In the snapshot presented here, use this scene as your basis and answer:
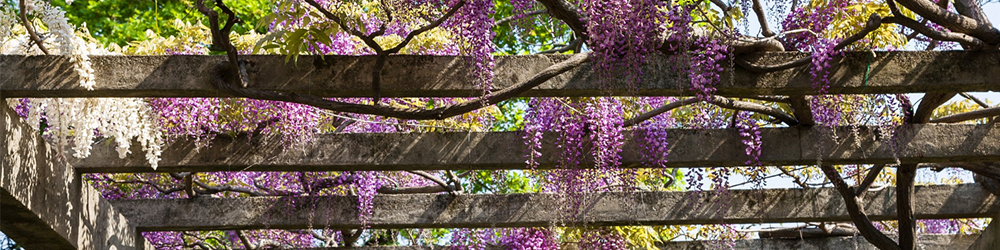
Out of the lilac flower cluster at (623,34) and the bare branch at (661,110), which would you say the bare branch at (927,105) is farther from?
the lilac flower cluster at (623,34)

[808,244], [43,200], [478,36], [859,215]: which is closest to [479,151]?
[478,36]

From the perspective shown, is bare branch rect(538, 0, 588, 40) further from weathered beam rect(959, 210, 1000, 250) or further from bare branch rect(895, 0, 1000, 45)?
weathered beam rect(959, 210, 1000, 250)

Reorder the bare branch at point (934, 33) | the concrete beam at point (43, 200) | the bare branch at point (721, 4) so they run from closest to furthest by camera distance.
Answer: the bare branch at point (934, 33), the concrete beam at point (43, 200), the bare branch at point (721, 4)

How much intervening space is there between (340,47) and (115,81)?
5.07 ft

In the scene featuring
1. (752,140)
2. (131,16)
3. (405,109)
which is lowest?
(405,109)

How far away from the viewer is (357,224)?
233 inches

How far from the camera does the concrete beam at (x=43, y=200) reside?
12.9ft

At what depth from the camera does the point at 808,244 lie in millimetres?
7027

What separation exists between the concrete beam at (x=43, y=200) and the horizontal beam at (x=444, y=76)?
0.88 ft

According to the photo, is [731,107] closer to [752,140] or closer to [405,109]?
[752,140]

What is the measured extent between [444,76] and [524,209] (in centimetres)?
235

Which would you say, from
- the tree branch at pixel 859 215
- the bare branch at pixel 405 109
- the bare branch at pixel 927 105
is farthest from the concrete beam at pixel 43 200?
the bare branch at pixel 927 105

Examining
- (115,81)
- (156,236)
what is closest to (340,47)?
(115,81)

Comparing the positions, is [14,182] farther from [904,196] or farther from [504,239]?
[904,196]
